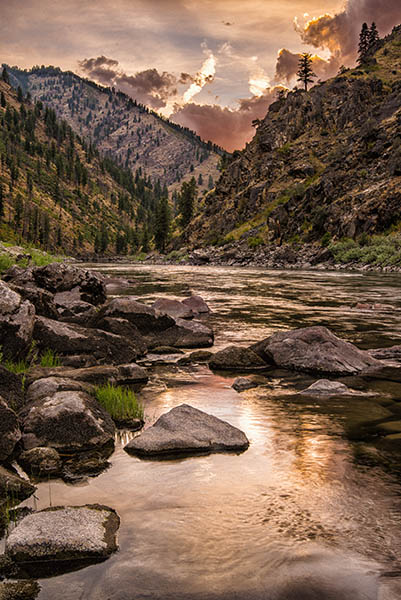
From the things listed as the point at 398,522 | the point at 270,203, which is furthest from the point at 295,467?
the point at 270,203

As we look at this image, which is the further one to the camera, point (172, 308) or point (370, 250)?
point (370, 250)

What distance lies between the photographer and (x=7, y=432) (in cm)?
570

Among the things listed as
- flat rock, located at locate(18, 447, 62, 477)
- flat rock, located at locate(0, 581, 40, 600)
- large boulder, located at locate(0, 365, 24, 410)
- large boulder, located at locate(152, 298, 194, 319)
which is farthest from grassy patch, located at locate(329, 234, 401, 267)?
flat rock, located at locate(0, 581, 40, 600)

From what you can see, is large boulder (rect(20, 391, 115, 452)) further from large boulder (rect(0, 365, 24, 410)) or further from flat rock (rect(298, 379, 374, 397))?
flat rock (rect(298, 379, 374, 397))

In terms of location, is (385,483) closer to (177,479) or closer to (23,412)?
(177,479)

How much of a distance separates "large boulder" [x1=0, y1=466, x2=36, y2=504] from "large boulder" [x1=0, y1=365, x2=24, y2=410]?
79.6 inches

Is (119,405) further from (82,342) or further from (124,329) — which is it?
(124,329)

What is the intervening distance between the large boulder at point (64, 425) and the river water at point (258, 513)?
427 millimetres

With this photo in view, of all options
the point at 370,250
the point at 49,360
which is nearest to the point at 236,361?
the point at 49,360

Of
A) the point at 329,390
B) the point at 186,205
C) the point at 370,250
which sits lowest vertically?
the point at 329,390

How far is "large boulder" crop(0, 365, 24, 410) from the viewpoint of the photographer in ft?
22.3

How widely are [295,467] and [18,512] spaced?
3.31 metres

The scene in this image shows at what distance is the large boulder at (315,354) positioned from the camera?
415 inches

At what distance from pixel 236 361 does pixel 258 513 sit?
21.9ft
